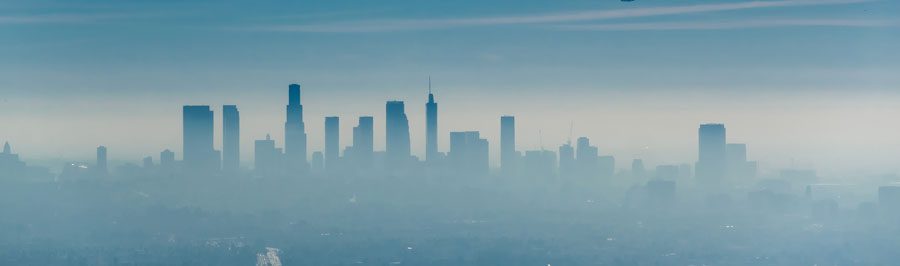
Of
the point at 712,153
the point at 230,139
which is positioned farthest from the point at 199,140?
the point at 712,153

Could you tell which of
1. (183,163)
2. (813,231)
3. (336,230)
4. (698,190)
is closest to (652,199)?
(698,190)

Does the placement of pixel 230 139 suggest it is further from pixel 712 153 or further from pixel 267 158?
pixel 712 153

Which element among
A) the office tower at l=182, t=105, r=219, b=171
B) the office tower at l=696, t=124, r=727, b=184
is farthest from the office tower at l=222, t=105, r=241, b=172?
the office tower at l=696, t=124, r=727, b=184

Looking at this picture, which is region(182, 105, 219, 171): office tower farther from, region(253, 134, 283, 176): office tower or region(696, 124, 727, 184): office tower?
region(696, 124, 727, 184): office tower

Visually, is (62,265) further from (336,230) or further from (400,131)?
(400,131)
